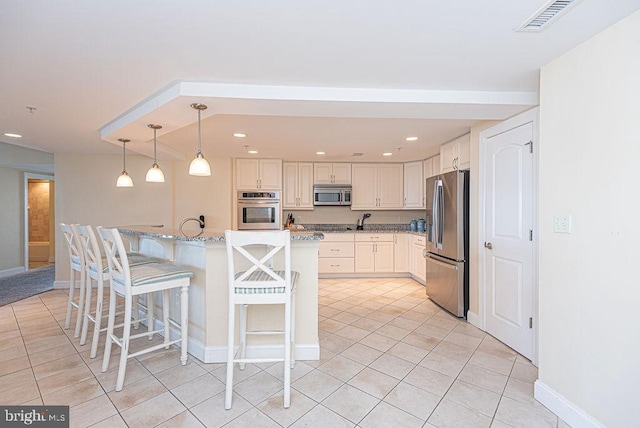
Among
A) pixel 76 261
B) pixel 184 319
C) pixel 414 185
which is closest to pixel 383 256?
pixel 414 185

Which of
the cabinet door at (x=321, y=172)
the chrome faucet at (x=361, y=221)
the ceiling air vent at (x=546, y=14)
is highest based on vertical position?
the ceiling air vent at (x=546, y=14)

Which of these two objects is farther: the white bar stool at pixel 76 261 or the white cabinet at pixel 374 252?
the white cabinet at pixel 374 252

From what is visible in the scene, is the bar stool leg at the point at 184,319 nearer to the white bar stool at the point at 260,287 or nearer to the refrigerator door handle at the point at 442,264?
the white bar stool at the point at 260,287

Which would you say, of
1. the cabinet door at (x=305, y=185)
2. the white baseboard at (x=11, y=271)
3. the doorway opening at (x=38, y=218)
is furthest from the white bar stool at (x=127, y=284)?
the doorway opening at (x=38, y=218)

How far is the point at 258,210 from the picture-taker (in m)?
5.32

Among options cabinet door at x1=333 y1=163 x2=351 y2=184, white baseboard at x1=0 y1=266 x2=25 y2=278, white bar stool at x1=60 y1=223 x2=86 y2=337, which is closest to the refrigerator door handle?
cabinet door at x1=333 y1=163 x2=351 y2=184

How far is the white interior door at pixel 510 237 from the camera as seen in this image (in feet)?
8.39

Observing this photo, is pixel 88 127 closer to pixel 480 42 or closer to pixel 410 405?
pixel 480 42

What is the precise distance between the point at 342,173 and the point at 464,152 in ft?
8.04

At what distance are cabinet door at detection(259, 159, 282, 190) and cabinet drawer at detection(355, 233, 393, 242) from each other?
1700 mm

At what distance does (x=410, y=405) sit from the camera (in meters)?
1.91

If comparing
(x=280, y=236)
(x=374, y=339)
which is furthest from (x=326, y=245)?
(x=280, y=236)

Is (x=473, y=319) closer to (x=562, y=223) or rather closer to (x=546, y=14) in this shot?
(x=562, y=223)

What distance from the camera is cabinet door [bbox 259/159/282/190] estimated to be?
17.5ft
